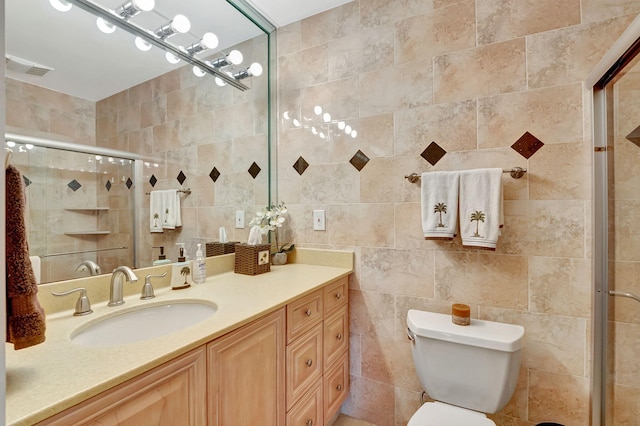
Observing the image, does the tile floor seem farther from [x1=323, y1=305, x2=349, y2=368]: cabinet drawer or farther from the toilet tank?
the toilet tank

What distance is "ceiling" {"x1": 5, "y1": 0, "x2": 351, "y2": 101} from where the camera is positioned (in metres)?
0.97

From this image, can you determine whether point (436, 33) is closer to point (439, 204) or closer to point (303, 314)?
point (439, 204)

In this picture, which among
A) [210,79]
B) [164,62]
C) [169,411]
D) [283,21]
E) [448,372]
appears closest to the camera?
[169,411]

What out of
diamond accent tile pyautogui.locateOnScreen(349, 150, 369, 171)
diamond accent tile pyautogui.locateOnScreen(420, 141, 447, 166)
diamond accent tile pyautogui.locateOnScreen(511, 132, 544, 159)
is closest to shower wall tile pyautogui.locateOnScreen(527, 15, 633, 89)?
diamond accent tile pyautogui.locateOnScreen(511, 132, 544, 159)

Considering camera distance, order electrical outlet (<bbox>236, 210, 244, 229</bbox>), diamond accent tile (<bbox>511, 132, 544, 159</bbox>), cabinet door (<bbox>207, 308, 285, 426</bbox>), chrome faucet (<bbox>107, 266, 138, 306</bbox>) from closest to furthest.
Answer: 1. cabinet door (<bbox>207, 308, 285, 426</bbox>)
2. chrome faucet (<bbox>107, 266, 138, 306</bbox>)
3. diamond accent tile (<bbox>511, 132, 544, 159</bbox>)
4. electrical outlet (<bbox>236, 210, 244, 229</bbox>)

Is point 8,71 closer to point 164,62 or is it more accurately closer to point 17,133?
point 17,133

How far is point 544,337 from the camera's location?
1.31 meters

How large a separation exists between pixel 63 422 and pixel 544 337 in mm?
1693

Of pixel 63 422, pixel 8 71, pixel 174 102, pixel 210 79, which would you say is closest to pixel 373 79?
pixel 210 79

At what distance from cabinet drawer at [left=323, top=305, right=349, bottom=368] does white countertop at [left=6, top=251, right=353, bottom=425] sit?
1.16ft

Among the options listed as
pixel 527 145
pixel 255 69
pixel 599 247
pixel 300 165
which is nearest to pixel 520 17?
pixel 527 145

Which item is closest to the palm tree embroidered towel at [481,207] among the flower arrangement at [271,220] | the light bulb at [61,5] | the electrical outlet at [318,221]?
the electrical outlet at [318,221]

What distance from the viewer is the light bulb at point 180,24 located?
1352 mm

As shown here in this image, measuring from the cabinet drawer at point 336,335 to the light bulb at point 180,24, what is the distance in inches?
62.4
